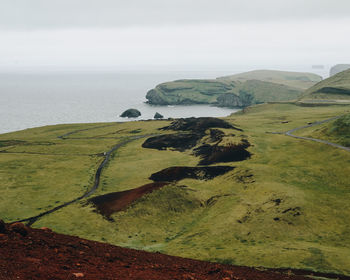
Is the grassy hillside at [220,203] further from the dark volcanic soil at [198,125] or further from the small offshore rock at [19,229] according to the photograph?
the dark volcanic soil at [198,125]

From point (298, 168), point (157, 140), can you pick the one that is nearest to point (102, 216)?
point (298, 168)

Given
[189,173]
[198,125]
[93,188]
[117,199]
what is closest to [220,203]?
[189,173]

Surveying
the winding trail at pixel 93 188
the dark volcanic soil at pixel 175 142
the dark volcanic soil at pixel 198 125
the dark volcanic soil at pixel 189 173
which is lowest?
the winding trail at pixel 93 188

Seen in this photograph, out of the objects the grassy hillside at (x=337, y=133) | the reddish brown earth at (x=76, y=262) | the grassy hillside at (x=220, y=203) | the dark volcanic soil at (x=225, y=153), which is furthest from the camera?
the grassy hillside at (x=337, y=133)

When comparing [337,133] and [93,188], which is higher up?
[337,133]

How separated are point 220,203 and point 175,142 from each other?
55.4 meters

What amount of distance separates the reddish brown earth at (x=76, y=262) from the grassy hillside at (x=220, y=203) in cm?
1141

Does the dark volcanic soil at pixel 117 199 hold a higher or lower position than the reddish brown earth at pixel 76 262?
lower

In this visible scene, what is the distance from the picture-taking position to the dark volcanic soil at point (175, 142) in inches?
4294

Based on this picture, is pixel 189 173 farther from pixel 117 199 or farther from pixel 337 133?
pixel 337 133

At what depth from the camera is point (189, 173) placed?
76.0 metres

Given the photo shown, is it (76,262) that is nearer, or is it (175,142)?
(76,262)

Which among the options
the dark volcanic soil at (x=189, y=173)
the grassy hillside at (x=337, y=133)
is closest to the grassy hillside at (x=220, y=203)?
the dark volcanic soil at (x=189, y=173)

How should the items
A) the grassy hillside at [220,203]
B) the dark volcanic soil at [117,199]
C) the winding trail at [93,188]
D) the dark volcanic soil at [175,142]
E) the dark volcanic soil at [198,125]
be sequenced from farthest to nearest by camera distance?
the dark volcanic soil at [198,125], the dark volcanic soil at [175,142], the dark volcanic soil at [117,199], the winding trail at [93,188], the grassy hillside at [220,203]
